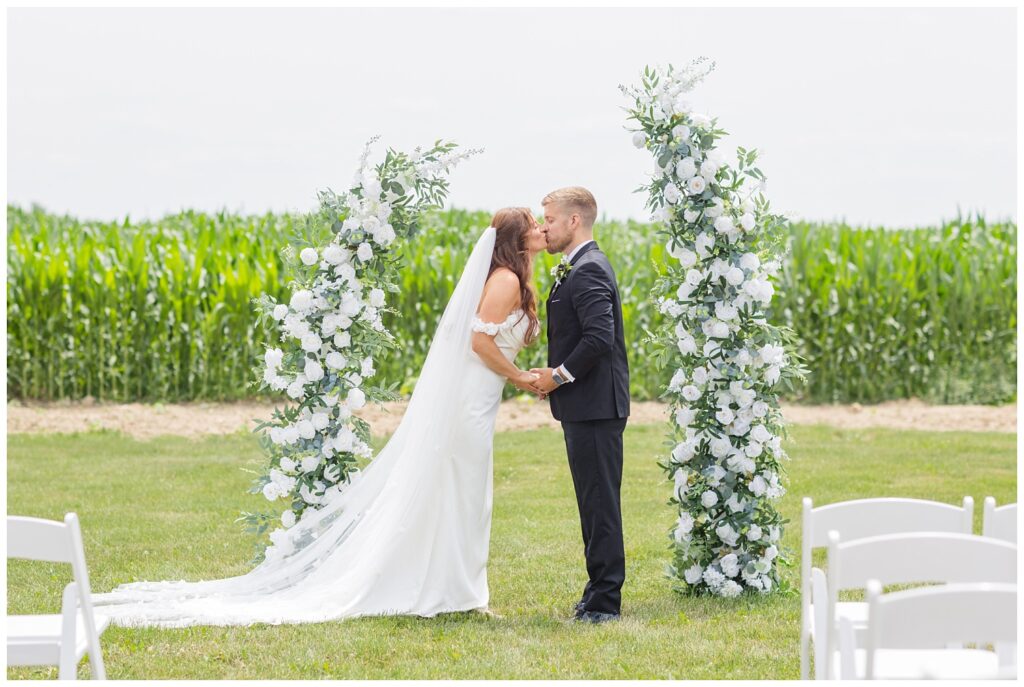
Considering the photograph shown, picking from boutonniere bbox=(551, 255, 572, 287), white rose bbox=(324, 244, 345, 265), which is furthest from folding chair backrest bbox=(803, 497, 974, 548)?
white rose bbox=(324, 244, 345, 265)

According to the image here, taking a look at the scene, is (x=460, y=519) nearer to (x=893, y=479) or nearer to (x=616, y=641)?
(x=616, y=641)

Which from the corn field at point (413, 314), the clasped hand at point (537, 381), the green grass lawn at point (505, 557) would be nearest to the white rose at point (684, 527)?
the green grass lawn at point (505, 557)

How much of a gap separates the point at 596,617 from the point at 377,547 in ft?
3.59

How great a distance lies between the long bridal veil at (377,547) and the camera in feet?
18.2

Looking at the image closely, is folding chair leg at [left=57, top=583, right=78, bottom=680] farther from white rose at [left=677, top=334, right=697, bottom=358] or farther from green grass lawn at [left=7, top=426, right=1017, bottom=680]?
white rose at [left=677, top=334, right=697, bottom=358]

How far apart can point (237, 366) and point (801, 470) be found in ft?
21.8

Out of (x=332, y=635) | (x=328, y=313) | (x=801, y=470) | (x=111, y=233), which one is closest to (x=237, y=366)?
(x=111, y=233)

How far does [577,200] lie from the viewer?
5.53 metres

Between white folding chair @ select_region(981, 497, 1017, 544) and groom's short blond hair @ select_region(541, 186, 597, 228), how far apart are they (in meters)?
2.23

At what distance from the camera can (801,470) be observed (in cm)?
1022

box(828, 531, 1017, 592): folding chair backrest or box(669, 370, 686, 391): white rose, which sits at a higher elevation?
box(669, 370, 686, 391): white rose

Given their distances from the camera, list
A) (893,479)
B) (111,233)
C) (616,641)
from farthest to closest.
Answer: (111,233), (893,479), (616,641)

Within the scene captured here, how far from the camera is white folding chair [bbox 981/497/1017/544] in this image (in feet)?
13.6

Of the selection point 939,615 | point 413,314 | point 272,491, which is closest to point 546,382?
point 272,491
